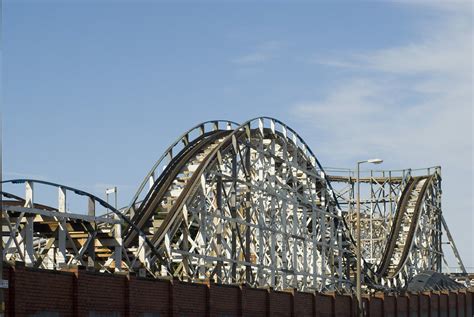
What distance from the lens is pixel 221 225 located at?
145ft

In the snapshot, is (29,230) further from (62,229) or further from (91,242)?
(91,242)

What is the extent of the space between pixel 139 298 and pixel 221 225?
521 inches

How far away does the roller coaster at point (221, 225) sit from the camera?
3175 cm

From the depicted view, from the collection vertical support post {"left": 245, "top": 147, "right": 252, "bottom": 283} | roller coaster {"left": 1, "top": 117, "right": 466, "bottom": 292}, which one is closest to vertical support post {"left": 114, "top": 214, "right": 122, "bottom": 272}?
roller coaster {"left": 1, "top": 117, "right": 466, "bottom": 292}

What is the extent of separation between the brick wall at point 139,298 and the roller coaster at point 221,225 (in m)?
1.08

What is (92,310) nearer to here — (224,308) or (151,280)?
(151,280)

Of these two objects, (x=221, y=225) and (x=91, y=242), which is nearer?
(x=91, y=242)

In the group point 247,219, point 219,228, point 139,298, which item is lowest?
point 139,298

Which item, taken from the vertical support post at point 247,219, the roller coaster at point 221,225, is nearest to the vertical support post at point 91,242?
the roller coaster at point 221,225

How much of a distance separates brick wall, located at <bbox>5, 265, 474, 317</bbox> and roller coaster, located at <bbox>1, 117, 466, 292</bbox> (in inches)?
42.6

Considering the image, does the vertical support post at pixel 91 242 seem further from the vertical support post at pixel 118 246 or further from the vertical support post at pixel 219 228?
the vertical support post at pixel 219 228

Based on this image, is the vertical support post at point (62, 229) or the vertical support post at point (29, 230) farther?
the vertical support post at point (62, 229)

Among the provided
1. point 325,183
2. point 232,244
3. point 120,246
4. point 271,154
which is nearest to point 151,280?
point 120,246

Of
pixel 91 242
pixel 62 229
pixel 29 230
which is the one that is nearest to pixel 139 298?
pixel 91 242
